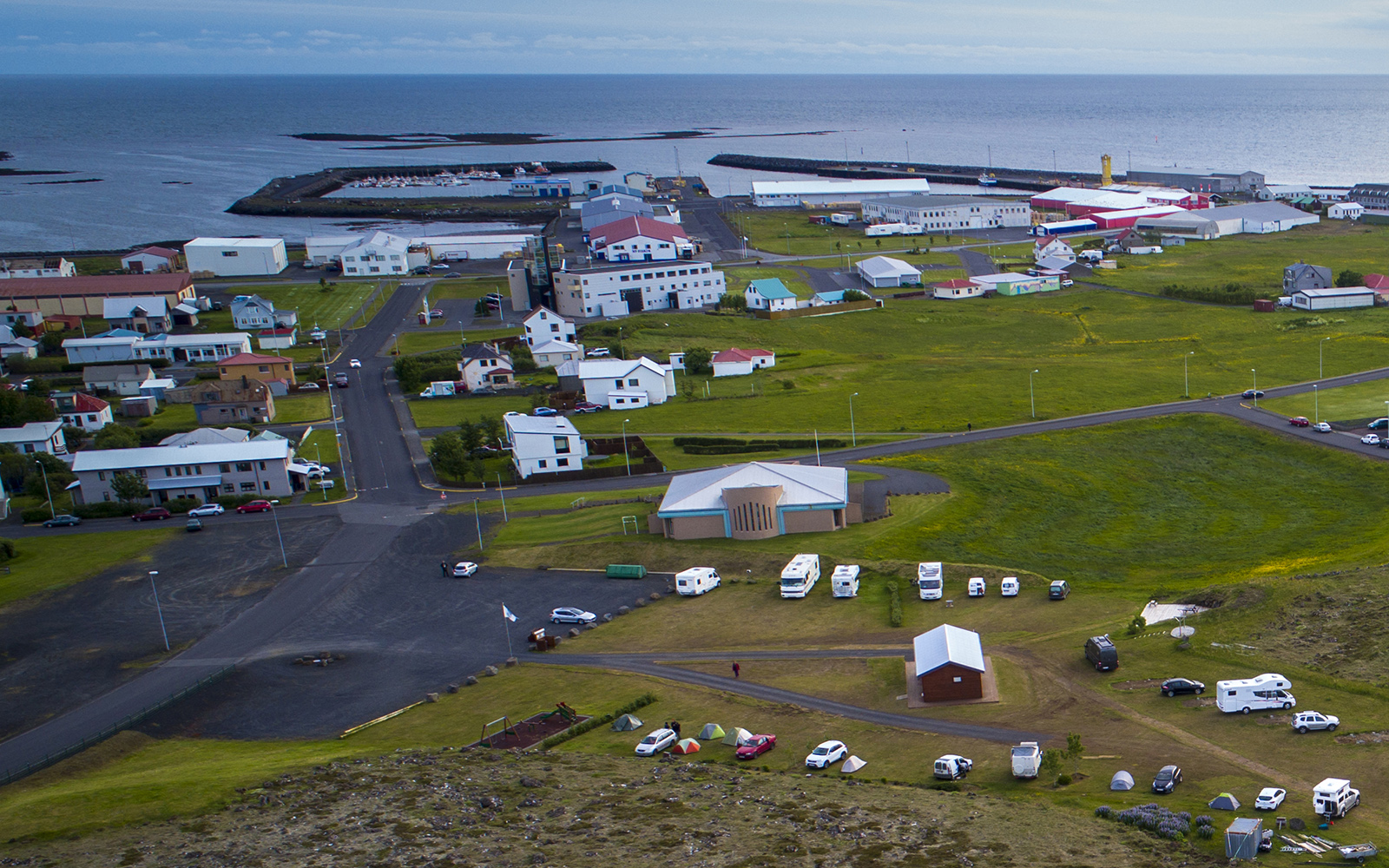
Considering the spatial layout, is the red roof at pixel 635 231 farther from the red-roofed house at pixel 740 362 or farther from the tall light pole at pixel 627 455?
the tall light pole at pixel 627 455

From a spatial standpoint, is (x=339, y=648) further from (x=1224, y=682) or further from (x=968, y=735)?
(x=1224, y=682)

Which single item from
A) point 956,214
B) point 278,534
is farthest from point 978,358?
point 956,214

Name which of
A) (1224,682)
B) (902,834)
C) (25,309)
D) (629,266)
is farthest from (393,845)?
(25,309)

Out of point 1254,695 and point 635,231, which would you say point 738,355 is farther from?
point 1254,695

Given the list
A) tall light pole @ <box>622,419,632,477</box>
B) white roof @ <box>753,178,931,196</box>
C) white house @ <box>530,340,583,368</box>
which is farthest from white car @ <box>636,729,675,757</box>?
white roof @ <box>753,178,931,196</box>

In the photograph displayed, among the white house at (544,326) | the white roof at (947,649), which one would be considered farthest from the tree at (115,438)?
the white roof at (947,649)

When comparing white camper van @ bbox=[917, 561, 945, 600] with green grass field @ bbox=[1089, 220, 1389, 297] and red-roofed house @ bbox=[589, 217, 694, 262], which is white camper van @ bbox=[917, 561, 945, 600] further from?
red-roofed house @ bbox=[589, 217, 694, 262]
